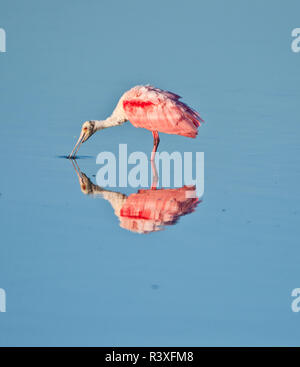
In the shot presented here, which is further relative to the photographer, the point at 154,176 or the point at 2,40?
the point at 2,40

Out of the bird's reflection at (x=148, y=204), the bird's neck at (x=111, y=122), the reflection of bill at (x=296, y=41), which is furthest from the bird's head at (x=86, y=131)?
the reflection of bill at (x=296, y=41)

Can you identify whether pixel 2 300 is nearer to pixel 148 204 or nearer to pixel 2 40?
pixel 148 204

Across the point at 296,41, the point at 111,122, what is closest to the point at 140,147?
the point at 111,122

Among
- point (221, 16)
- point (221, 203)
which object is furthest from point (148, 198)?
point (221, 16)

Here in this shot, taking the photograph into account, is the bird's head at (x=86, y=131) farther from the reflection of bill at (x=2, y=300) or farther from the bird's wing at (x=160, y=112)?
the reflection of bill at (x=2, y=300)

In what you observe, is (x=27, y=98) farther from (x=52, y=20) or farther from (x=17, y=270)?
(x=17, y=270)

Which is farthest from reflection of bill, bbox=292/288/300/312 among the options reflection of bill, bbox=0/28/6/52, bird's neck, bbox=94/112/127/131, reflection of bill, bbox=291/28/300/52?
reflection of bill, bbox=0/28/6/52
